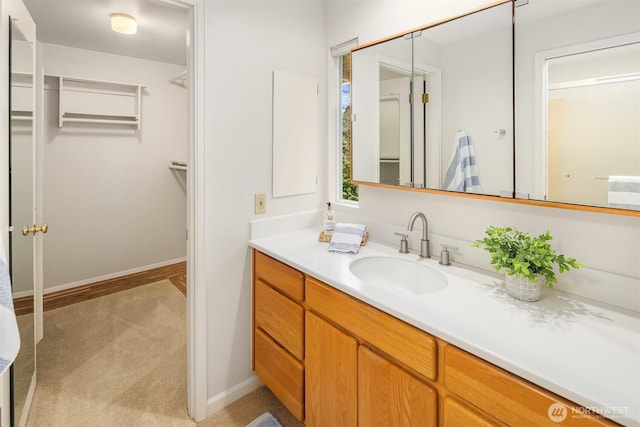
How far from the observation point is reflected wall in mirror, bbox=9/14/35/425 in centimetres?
137

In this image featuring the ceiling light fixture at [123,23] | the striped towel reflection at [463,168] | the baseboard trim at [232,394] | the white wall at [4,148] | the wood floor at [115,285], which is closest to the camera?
the white wall at [4,148]

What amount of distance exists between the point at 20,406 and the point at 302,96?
7.00ft

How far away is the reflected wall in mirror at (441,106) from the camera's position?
126cm

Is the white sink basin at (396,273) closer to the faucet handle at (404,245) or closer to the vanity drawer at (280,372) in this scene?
the faucet handle at (404,245)

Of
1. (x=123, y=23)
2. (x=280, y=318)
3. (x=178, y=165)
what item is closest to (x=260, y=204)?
(x=280, y=318)

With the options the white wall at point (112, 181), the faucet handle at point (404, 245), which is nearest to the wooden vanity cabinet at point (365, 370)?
the faucet handle at point (404, 245)

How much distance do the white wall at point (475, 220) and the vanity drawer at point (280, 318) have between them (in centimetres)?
64

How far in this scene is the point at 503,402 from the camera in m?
0.77

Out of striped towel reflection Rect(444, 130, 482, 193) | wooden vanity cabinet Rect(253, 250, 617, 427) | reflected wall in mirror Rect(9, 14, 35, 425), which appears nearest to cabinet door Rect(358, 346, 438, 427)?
wooden vanity cabinet Rect(253, 250, 617, 427)

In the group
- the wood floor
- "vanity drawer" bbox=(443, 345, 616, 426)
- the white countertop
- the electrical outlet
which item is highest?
the electrical outlet

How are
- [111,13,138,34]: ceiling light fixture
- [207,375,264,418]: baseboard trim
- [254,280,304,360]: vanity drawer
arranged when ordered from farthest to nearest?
[111,13,138,34]: ceiling light fixture
[207,375,264,418]: baseboard trim
[254,280,304,360]: vanity drawer

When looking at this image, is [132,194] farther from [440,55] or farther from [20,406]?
[440,55]

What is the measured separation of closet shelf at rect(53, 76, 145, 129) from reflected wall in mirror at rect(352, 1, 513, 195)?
2.73 meters

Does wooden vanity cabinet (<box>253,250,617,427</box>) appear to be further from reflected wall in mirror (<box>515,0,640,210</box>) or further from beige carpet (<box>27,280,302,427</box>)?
reflected wall in mirror (<box>515,0,640,210</box>)
